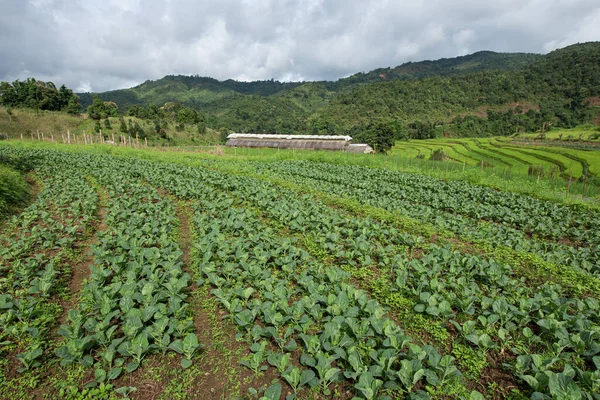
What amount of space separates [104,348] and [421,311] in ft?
15.5

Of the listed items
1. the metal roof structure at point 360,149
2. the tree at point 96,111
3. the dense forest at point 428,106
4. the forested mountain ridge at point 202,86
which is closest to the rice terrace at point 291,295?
the metal roof structure at point 360,149

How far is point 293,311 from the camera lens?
4637mm

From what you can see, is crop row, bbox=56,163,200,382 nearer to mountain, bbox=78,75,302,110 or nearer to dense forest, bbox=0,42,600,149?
dense forest, bbox=0,42,600,149

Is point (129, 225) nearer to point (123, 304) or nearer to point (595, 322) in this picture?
point (123, 304)

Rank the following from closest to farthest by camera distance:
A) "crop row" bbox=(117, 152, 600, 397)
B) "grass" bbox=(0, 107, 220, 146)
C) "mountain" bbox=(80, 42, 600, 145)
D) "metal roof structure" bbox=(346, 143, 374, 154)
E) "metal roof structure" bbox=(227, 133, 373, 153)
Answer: "crop row" bbox=(117, 152, 600, 397)
"metal roof structure" bbox=(346, 143, 374, 154)
"metal roof structure" bbox=(227, 133, 373, 153)
"grass" bbox=(0, 107, 220, 146)
"mountain" bbox=(80, 42, 600, 145)

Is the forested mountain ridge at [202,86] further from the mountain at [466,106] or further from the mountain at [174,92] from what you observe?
the mountain at [466,106]

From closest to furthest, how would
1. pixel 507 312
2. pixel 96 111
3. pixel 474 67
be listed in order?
pixel 507 312
pixel 96 111
pixel 474 67

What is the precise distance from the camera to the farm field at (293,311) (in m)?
3.63

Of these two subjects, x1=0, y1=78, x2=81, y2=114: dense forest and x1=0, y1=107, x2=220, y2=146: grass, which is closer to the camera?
x1=0, y1=107, x2=220, y2=146: grass

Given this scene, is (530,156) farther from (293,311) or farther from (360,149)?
(293,311)

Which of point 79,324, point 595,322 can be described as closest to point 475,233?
point 595,322

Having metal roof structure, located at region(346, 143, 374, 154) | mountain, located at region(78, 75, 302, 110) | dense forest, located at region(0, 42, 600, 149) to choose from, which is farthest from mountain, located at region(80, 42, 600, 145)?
mountain, located at region(78, 75, 302, 110)

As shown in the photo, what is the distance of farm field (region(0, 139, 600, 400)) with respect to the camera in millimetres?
3629

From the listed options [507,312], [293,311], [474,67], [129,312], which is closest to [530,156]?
→ [507,312]
